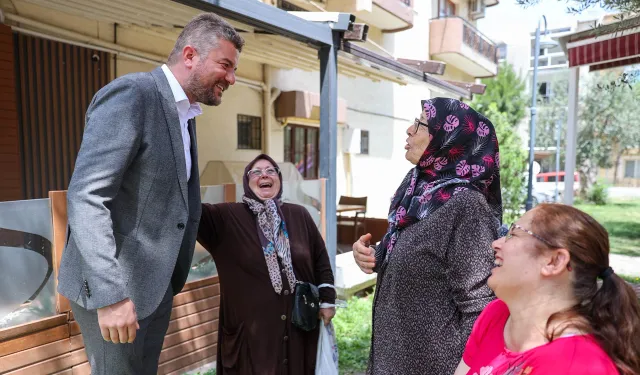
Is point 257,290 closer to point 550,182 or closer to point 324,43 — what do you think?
point 324,43

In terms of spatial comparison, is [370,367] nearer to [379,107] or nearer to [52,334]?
[52,334]

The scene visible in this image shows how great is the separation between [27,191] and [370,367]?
405 centimetres

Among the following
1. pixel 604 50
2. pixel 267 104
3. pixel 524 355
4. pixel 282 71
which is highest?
pixel 604 50

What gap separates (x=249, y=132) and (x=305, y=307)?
226 inches

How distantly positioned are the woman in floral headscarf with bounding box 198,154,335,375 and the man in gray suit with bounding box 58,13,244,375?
0.75 m

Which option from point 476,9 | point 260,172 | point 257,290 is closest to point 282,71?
point 260,172

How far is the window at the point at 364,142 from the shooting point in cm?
1176

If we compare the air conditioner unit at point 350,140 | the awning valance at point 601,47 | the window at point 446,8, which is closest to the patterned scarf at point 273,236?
the awning valance at point 601,47

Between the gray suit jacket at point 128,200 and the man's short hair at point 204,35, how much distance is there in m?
0.15

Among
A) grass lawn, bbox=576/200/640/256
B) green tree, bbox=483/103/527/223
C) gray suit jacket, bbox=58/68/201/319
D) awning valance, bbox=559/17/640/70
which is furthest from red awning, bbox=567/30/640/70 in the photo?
gray suit jacket, bbox=58/68/201/319

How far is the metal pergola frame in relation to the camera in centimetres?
395

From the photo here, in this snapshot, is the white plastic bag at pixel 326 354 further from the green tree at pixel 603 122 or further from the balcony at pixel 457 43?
the green tree at pixel 603 122

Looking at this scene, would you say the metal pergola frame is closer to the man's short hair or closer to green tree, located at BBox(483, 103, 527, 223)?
the man's short hair

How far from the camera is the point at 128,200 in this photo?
5.50ft
